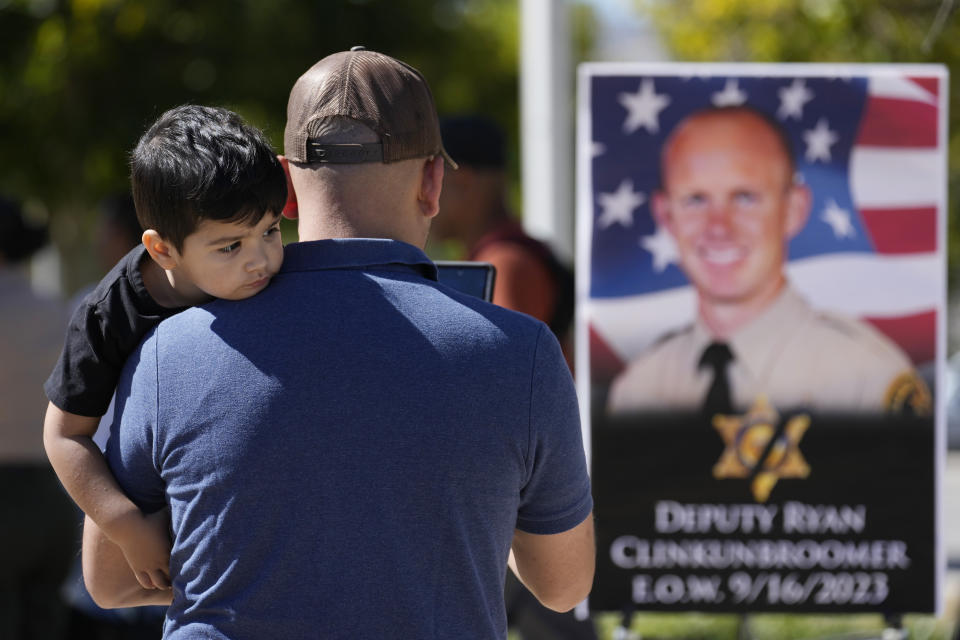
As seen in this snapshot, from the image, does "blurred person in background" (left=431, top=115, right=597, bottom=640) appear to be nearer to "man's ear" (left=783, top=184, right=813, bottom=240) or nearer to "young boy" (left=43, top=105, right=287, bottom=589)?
"man's ear" (left=783, top=184, right=813, bottom=240)

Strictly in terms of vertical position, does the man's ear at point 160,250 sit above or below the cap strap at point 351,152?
below

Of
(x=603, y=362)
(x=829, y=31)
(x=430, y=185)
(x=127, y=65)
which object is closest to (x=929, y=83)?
(x=603, y=362)

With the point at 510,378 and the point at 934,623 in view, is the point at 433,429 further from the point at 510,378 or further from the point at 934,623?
the point at 934,623

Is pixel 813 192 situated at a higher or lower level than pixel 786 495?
higher

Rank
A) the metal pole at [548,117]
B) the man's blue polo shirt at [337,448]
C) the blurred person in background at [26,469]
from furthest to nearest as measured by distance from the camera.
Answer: the metal pole at [548,117] → the blurred person in background at [26,469] → the man's blue polo shirt at [337,448]

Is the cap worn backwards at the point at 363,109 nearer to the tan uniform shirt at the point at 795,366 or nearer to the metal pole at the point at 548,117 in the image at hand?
the tan uniform shirt at the point at 795,366

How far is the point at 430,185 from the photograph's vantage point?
176 centimetres

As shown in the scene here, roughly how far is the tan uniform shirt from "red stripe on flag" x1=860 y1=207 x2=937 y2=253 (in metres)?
0.25

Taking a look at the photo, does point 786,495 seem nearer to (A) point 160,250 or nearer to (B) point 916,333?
(B) point 916,333

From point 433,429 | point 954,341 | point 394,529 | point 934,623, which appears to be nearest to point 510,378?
point 433,429

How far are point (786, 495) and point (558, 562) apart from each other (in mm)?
1772

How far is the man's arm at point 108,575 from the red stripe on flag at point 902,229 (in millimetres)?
2361

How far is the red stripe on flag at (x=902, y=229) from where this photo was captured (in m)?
3.39

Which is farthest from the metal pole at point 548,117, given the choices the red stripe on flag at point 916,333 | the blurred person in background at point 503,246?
the red stripe on flag at point 916,333
